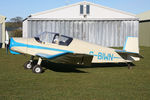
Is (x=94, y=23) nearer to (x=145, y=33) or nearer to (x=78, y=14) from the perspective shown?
(x=78, y=14)

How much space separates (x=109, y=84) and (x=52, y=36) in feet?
12.2

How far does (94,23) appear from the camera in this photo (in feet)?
89.9

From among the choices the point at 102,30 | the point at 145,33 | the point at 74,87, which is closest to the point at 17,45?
the point at 74,87

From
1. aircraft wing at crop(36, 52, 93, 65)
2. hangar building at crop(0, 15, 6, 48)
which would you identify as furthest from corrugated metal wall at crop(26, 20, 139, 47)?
aircraft wing at crop(36, 52, 93, 65)

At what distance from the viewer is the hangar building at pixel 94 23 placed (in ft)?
88.1

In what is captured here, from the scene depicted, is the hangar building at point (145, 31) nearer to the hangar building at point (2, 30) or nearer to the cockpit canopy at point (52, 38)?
the hangar building at point (2, 30)

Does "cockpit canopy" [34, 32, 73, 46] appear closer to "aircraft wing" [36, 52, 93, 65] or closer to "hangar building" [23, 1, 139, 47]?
"aircraft wing" [36, 52, 93, 65]

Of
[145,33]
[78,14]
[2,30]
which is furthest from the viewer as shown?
[145,33]

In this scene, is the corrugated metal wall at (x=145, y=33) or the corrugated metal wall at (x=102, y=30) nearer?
the corrugated metal wall at (x=102, y=30)

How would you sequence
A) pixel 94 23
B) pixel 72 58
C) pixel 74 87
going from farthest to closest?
pixel 94 23
pixel 72 58
pixel 74 87

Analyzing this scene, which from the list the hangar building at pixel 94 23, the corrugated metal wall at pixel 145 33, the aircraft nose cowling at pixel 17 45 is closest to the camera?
the aircraft nose cowling at pixel 17 45

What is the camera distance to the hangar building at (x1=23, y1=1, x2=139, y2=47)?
26.8m

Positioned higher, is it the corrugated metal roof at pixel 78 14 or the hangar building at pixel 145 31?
the corrugated metal roof at pixel 78 14

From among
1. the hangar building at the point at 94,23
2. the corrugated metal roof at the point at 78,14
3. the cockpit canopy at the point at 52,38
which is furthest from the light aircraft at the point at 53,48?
the corrugated metal roof at the point at 78,14
